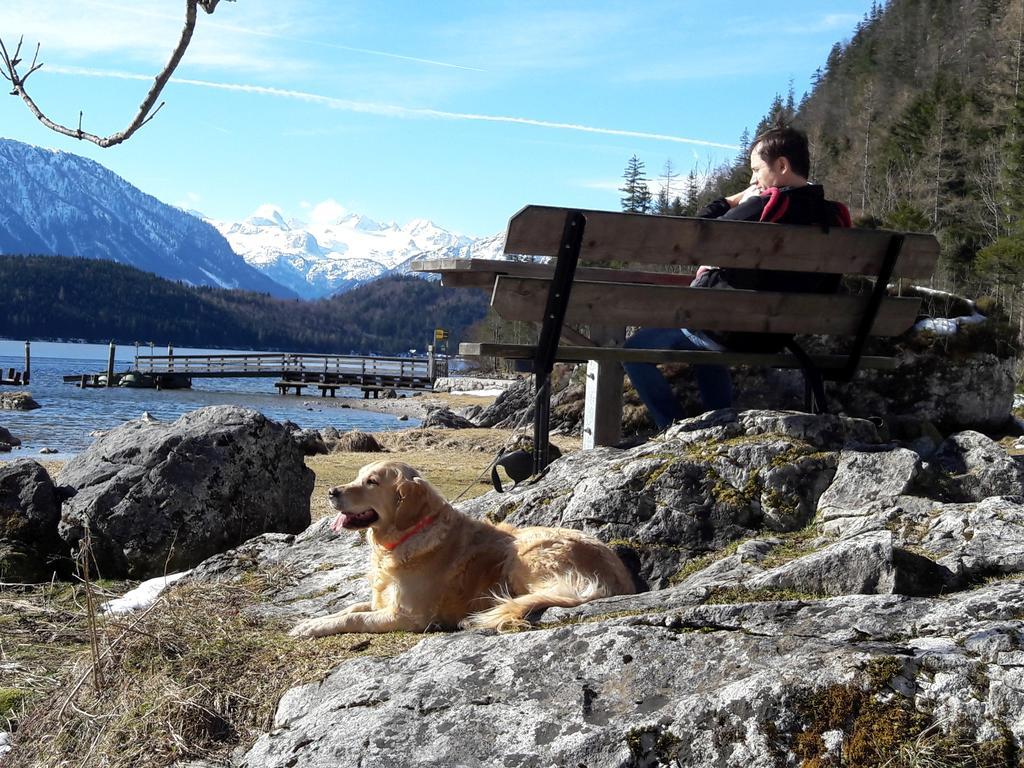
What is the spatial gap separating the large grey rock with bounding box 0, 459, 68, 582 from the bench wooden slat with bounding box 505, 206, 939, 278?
4.70 meters

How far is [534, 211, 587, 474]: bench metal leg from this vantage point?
5512 mm

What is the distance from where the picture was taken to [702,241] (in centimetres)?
562

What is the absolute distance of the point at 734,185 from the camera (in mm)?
80188

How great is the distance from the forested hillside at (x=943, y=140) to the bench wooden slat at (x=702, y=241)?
24.4 metres

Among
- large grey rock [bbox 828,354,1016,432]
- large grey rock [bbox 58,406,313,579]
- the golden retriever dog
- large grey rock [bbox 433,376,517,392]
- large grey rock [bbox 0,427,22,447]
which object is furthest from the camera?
large grey rock [bbox 433,376,517,392]

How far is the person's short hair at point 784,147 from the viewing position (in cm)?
580

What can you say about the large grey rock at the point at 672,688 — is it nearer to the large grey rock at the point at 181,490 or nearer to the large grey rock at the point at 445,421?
the large grey rock at the point at 181,490

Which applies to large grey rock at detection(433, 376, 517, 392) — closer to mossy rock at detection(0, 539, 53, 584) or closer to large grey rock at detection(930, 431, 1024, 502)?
mossy rock at detection(0, 539, 53, 584)

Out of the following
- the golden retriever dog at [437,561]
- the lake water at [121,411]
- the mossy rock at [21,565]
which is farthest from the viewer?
the lake water at [121,411]

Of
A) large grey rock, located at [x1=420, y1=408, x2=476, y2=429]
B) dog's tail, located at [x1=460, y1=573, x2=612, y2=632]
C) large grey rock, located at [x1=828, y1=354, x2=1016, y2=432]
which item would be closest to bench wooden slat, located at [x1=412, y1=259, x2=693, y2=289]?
dog's tail, located at [x1=460, y1=573, x2=612, y2=632]

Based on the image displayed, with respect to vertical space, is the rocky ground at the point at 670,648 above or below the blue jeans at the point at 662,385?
below

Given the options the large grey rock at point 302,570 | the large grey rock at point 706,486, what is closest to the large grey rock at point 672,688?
the large grey rock at point 706,486

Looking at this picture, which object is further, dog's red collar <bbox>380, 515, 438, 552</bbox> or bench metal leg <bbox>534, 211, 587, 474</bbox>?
bench metal leg <bbox>534, 211, 587, 474</bbox>

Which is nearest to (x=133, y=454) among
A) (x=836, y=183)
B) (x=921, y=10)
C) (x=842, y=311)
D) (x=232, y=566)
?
(x=232, y=566)
